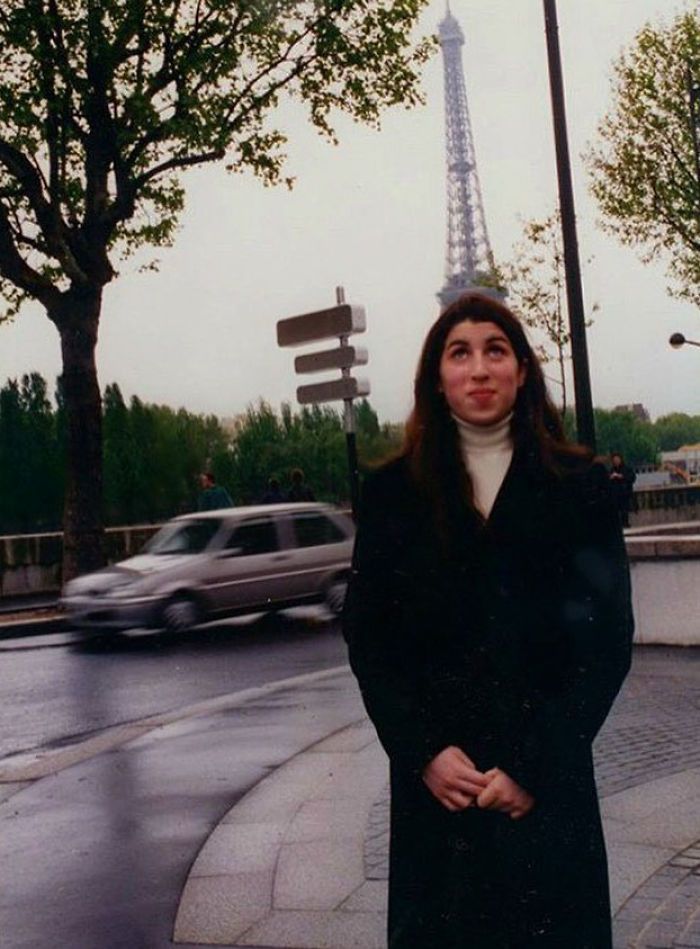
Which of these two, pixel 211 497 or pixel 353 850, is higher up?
pixel 211 497

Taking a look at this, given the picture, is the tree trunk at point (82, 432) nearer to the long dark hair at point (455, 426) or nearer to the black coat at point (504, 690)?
the long dark hair at point (455, 426)

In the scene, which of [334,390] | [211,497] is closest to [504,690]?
[334,390]

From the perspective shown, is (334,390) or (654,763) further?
(334,390)

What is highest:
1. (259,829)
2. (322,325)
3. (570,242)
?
(570,242)

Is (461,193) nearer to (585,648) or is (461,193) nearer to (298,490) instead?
(298,490)

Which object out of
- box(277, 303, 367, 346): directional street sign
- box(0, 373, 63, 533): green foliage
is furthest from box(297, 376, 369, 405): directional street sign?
box(0, 373, 63, 533): green foliage

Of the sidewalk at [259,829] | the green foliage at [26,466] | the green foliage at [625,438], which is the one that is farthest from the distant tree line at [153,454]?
the sidewalk at [259,829]

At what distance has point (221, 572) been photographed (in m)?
16.3

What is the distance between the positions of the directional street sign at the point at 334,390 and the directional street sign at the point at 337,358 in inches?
7.5

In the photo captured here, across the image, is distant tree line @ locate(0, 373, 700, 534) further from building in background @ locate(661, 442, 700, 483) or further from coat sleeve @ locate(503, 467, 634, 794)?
coat sleeve @ locate(503, 467, 634, 794)

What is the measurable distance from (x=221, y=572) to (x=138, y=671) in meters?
3.10

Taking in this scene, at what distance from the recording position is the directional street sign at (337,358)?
1337cm

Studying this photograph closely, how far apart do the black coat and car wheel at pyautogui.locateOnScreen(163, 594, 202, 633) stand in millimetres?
13222

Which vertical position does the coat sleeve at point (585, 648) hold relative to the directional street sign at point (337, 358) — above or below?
below
